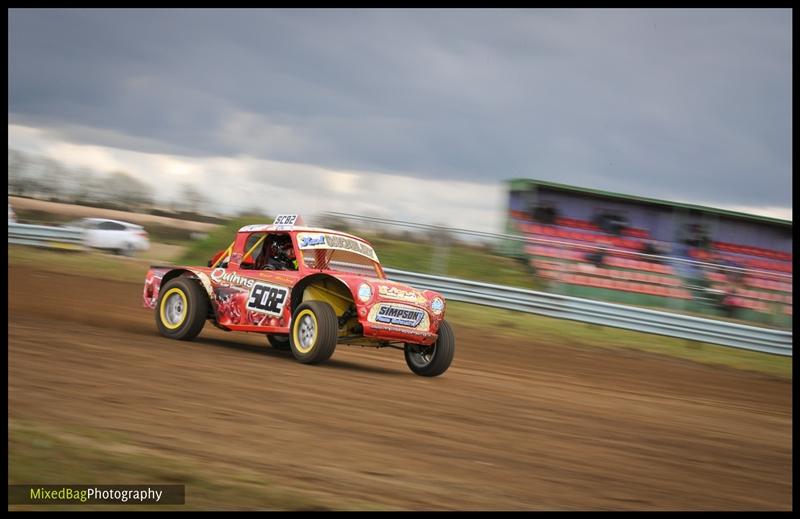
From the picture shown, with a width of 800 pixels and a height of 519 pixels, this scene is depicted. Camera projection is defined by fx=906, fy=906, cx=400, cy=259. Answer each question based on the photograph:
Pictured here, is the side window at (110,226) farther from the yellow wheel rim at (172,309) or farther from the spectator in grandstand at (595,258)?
the yellow wheel rim at (172,309)

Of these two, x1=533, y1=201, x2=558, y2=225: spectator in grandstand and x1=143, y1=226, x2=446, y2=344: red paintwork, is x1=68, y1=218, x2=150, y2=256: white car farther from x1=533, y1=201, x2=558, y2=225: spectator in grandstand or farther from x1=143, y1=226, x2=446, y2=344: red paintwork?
x1=143, y1=226, x2=446, y2=344: red paintwork

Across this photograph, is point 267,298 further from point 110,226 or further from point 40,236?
point 110,226

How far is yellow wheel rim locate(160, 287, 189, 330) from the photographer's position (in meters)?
11.4

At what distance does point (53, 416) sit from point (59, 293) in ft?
35.3

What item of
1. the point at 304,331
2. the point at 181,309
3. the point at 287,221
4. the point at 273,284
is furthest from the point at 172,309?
the point at 304,331

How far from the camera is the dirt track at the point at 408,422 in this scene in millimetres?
5578

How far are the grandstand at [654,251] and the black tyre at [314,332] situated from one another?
9368mm

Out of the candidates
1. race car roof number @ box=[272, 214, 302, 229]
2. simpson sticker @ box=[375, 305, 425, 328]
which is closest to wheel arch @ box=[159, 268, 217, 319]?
race car roof number @ box=[272, 214, 302, 229]

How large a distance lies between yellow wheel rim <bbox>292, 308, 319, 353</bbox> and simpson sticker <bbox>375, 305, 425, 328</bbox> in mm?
767

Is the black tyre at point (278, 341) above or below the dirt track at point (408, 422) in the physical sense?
below

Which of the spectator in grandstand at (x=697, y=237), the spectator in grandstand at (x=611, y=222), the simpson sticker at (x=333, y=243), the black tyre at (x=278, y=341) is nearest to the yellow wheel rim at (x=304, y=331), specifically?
the simpson sticker at (x=333, y=243)

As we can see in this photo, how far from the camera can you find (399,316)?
9812 mm

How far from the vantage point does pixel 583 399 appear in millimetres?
10039
